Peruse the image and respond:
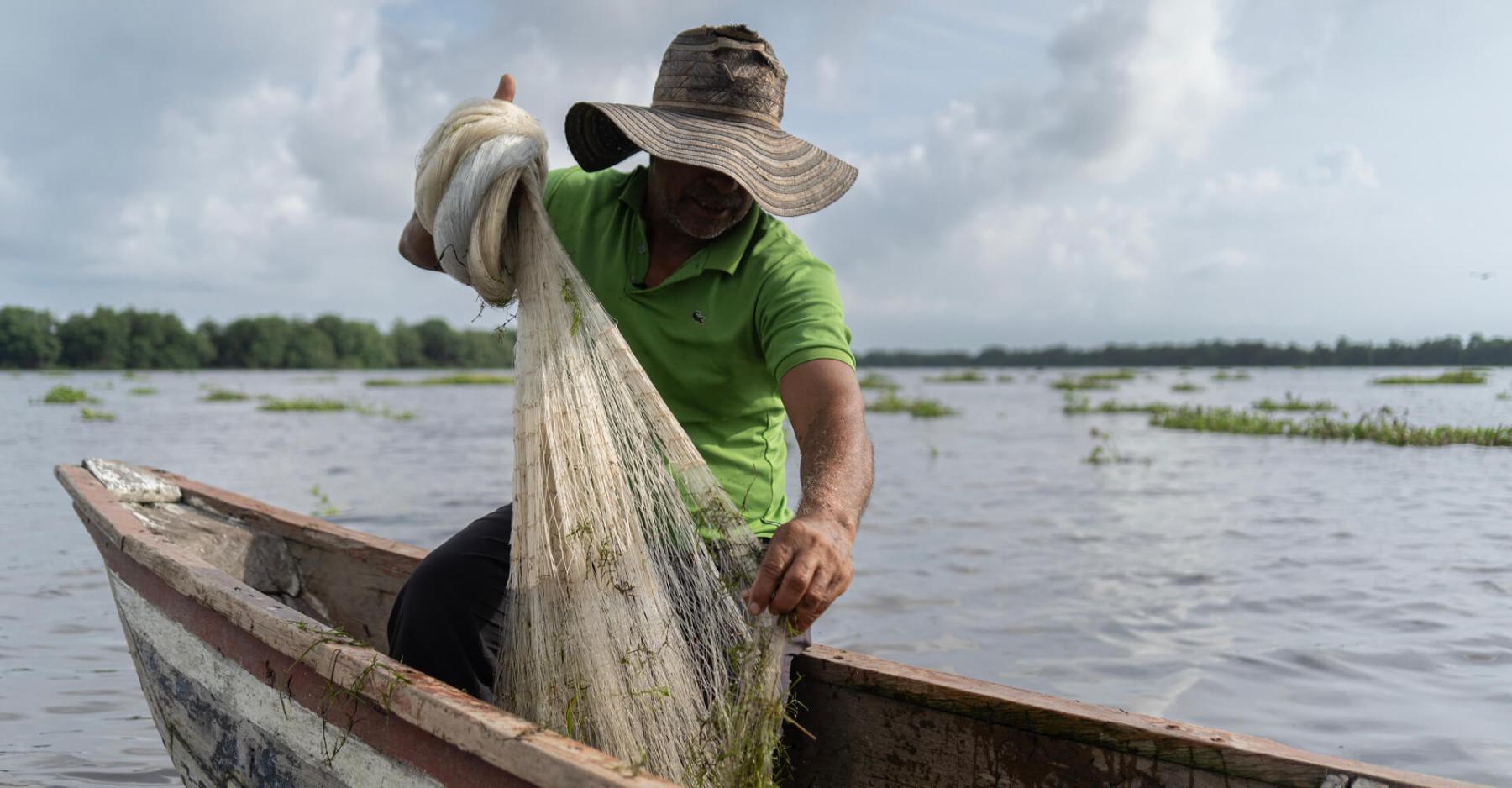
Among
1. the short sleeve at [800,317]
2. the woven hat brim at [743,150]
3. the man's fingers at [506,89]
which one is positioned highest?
the man's fingers at [506,89]

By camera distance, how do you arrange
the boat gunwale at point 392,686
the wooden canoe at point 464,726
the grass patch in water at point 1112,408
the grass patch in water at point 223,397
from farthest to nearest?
the grass patch in water at point 223,397 < the grass patch in water at point 1112,408 < the wooden canoe at point 464,726 < the boat gunwale at point 392,686

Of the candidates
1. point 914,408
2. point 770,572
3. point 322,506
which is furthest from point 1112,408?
point 770,572

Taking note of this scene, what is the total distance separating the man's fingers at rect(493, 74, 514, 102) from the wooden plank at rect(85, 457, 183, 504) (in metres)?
2.61

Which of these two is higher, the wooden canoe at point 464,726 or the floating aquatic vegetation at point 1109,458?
the wooden canoe at point 464,726

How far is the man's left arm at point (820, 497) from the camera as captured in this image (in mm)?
1706

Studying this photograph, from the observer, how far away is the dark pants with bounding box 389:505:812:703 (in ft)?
7.37

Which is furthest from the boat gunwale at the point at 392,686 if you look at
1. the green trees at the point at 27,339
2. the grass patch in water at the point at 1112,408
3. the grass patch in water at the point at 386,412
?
the green trees at the point at 27,339

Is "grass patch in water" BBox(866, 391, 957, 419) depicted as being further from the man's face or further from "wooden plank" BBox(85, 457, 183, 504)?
the man's face

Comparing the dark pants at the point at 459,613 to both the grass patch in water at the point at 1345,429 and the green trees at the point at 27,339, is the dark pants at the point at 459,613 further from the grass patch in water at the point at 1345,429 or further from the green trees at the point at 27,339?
the green trees at the point at 27,339

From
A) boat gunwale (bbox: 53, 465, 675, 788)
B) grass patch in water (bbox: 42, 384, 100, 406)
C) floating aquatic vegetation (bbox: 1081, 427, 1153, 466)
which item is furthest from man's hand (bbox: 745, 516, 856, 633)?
grass patch in water (bbox: 42, 384, 100, 406)

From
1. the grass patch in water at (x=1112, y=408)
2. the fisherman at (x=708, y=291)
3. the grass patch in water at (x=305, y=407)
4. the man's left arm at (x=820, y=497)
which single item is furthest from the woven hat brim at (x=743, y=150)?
the grass patch in water at (x=305, y=407)

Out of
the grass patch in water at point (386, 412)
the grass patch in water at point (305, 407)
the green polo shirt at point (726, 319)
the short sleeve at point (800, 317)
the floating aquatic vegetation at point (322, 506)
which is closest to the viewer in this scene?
the short sleeve at point (800, 317)

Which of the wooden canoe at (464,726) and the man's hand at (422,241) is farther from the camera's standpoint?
the man's hand at (422,241)

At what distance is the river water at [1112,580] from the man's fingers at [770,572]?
270 centimetres
